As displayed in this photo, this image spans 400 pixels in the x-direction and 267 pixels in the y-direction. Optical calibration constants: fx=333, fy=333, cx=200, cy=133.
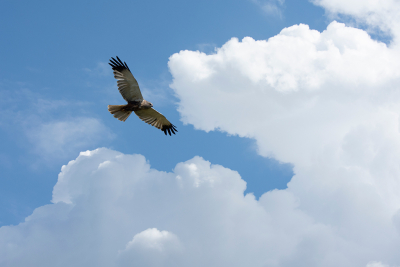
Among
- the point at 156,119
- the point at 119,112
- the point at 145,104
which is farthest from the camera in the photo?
the point at 156,119

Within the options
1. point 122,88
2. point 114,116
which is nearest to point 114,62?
point 122,88

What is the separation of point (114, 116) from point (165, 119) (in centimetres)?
405

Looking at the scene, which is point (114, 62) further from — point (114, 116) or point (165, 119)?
point (165, 119)

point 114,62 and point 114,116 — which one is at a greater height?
point 114,62

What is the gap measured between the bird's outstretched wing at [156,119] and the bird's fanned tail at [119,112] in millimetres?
1412

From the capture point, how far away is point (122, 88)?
22.0 metres

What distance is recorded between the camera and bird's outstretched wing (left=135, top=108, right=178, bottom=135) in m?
23.6

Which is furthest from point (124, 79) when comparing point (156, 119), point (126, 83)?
point (156, 119)

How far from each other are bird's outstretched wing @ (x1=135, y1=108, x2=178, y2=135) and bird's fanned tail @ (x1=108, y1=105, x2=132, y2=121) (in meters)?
1.41

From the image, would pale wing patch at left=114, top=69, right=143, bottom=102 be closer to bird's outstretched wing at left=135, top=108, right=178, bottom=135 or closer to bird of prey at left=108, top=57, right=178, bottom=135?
bird of prey at left=108, top=57, right=178, bottom=135

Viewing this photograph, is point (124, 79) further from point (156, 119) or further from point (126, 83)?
point (156, 119)

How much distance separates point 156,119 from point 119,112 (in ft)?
10.8

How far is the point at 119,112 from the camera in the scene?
71.9ft

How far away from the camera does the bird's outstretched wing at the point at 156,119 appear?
77.3ft
